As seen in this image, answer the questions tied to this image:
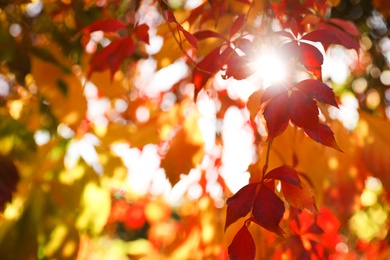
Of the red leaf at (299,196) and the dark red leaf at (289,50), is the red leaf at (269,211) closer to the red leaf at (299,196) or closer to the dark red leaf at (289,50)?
the red leaf at (299,196)

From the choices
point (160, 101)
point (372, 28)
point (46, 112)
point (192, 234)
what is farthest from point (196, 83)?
point (372, 28)

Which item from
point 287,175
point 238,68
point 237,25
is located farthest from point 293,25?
point 287,175

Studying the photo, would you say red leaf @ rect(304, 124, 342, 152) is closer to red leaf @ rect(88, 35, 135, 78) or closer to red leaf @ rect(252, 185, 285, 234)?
red leaf @ rect(252, 185, 285, 234)

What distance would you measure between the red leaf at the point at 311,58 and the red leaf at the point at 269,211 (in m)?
0.18

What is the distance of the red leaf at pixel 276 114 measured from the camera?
60cm

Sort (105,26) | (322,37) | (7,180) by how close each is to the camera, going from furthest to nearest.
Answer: (7,180) < (105,26) < (322,37)

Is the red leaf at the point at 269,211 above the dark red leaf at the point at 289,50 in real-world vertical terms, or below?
below

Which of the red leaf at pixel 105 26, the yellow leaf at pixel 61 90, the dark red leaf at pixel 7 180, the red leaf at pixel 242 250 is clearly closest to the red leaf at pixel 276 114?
the red leaf at pixel 242 250

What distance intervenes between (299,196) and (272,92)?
0.42ft

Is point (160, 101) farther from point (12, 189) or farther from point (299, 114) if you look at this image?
point (299, 114)

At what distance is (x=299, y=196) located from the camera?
2.10 feet

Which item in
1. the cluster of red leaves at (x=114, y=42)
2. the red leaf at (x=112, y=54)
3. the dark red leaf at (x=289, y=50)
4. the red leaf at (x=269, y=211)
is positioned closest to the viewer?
the red leaf at (x=269, y=211)

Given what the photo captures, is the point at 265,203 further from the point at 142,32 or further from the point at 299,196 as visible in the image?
the point at 142,32

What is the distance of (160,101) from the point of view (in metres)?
1.78
